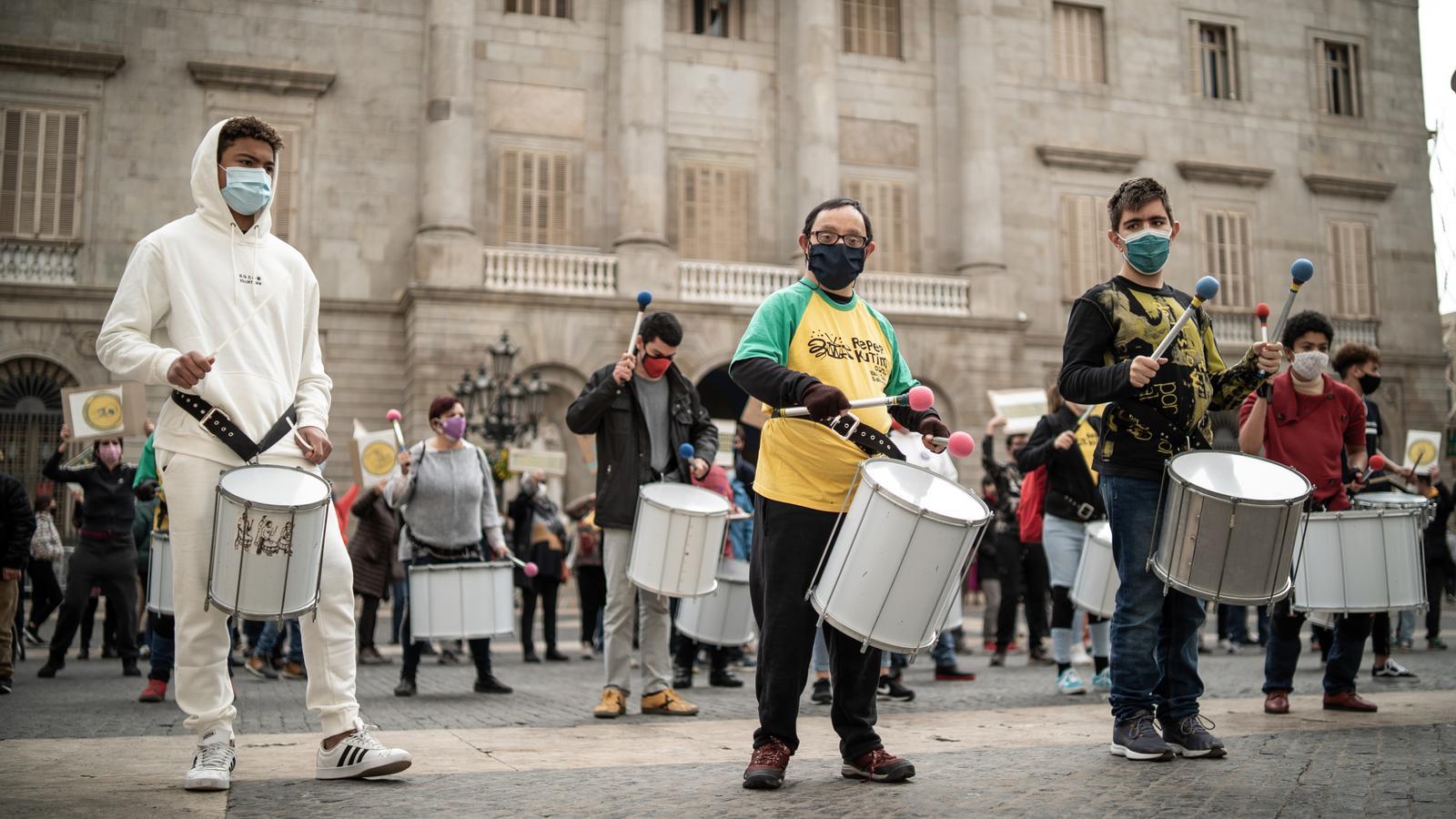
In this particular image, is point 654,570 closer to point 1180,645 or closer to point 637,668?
point 1180,645

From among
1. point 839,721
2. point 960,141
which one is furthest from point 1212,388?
point 960,141

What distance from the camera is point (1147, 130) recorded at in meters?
27.7

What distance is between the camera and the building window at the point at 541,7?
79.9ft

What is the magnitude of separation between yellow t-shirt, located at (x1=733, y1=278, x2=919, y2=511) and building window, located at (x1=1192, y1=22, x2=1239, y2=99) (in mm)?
26444

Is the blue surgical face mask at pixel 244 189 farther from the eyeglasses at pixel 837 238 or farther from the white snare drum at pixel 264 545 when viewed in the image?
the eyeglasses at pixel 837 238

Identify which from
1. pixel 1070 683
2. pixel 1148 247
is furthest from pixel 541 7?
pixel 1148 247

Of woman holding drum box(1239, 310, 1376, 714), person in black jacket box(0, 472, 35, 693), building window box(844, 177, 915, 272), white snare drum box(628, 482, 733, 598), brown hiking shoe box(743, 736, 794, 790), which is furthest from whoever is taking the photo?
building window box(844, 177, 915, 272)

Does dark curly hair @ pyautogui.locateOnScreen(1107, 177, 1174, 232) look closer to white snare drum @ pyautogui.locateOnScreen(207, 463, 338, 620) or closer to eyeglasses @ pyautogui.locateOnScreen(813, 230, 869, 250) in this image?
eyeglasses @ pyautogui.locateOnScreen(813, 230, 869, 250)

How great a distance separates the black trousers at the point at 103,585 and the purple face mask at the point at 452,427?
3.35 m

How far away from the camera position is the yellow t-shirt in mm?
4418

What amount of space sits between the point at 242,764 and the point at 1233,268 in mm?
27156

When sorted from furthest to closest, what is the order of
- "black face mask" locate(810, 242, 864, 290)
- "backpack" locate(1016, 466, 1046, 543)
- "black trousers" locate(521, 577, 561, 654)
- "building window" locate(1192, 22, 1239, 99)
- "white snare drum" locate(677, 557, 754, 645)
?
1. "building window" locate(1192, 22, 1239, 99)
2. "black trousers" locate(521, 577, 561, 654)
3. "backpack" locate(1016, 466, 1046, 543)
4. "white snare drum" locate(677, 557, 754, 645)
5. "black face mask" locate(810, 242, 864, 290)

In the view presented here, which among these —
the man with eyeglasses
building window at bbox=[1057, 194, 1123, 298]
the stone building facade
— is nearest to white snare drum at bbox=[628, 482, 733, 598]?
the man with eyeglasses

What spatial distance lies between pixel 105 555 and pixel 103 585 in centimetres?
27
